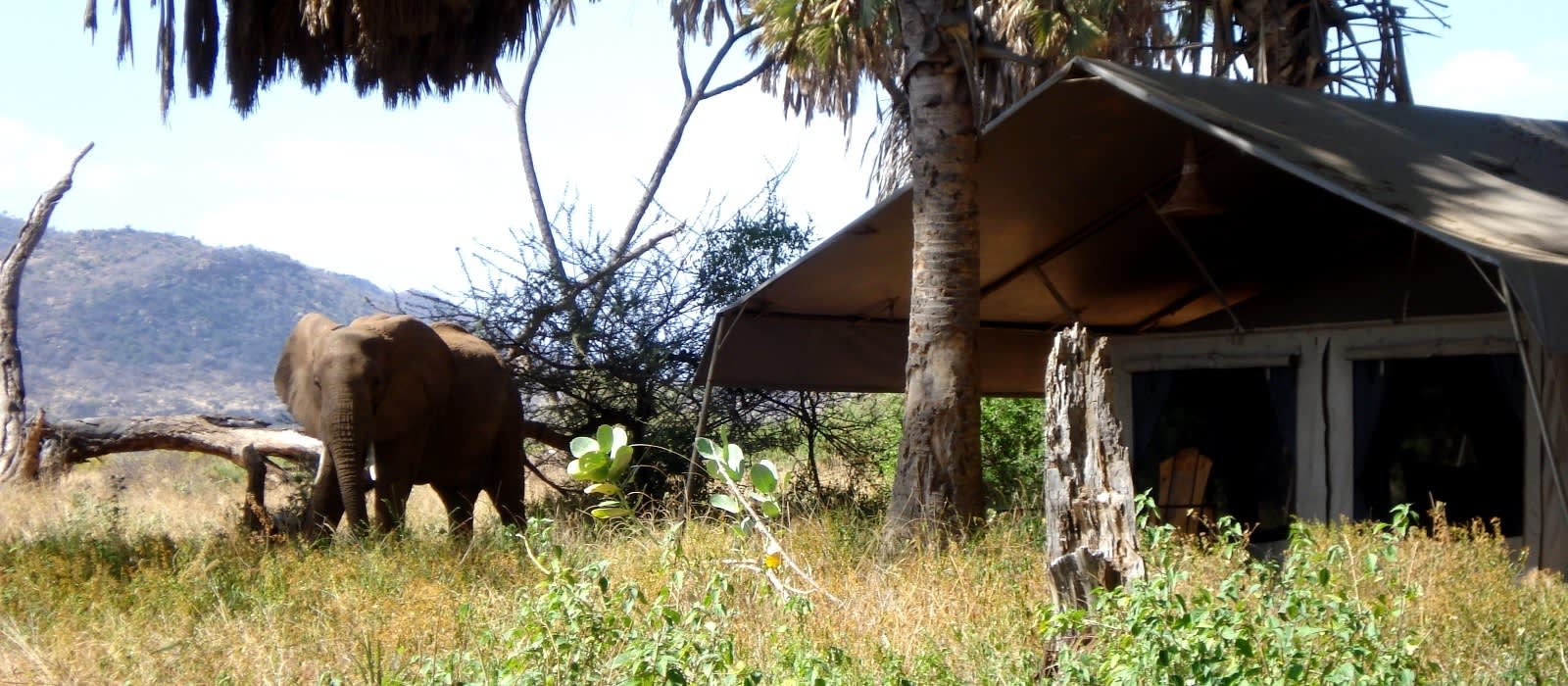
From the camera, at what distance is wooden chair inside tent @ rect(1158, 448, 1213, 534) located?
1087cm

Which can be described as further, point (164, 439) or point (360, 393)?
point (164, 439)

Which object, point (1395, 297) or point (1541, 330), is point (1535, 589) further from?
point (1395, 297)

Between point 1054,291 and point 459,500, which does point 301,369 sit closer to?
point 459,500

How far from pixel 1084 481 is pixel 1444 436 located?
5639mm

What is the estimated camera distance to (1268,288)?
35.6 ft

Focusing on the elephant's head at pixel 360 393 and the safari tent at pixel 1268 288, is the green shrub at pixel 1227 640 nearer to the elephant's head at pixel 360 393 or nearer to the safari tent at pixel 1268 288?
the safari tent at pixel 1268 288

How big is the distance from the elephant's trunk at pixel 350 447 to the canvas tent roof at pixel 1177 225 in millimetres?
2728

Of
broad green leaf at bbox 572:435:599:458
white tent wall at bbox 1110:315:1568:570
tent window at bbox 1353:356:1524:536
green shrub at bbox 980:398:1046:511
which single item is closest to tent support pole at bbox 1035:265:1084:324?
white tent wall at bbox 1110:315:1568:570

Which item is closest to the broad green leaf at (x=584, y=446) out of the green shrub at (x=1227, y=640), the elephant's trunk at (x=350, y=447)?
the green shrub at (x=1227, y=640)

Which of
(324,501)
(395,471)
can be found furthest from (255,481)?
(395,471)

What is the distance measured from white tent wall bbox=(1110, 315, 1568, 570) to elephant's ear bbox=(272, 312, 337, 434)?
6410 mm

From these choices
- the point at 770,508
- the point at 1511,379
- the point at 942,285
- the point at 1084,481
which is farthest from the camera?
the point at 1511,379

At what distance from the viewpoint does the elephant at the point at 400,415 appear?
Answer: 33.7 feet

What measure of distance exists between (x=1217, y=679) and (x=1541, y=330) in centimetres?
326
